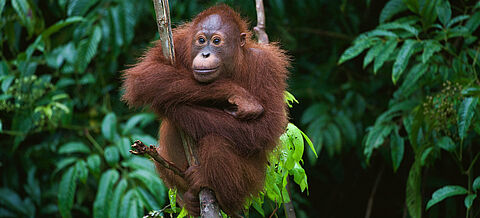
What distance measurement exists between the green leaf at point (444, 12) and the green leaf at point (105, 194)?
2.43 meters

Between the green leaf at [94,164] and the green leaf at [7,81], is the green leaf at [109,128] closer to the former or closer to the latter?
the green leaf at [94,164]

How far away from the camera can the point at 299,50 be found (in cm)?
570

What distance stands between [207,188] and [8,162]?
10.7 feet

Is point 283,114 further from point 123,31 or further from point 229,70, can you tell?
point 123,31

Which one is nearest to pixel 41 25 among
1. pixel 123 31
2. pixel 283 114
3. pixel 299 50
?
pixel 123 31

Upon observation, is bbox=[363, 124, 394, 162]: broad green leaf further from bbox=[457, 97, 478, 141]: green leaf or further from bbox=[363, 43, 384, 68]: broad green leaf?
bbox=[457, 97, 478, 141]: green leaf

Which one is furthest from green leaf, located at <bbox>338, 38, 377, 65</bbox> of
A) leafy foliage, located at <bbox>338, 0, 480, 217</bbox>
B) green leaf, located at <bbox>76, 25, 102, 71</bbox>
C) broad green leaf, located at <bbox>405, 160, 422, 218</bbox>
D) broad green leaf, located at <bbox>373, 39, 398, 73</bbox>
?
green leaf, located at <bbox>76, 25, 102, 71</bbox>

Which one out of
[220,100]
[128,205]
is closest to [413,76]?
[220,100]

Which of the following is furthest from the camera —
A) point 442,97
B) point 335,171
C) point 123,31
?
point 335,171

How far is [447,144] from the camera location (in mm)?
3418

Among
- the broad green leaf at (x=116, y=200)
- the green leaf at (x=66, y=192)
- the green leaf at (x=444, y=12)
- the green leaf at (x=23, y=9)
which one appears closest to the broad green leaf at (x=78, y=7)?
the green leaf at (x=23, y=9)

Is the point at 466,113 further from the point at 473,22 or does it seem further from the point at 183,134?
the point at 183,134

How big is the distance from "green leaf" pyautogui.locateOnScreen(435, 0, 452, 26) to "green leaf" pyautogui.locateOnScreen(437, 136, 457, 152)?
769 mm

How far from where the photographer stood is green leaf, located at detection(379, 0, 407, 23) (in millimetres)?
3990
